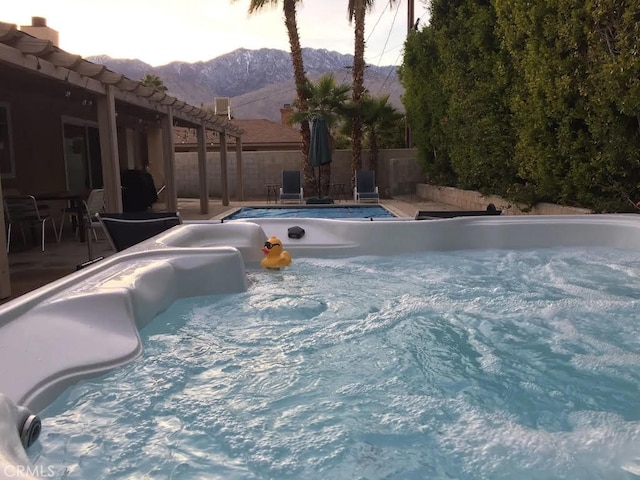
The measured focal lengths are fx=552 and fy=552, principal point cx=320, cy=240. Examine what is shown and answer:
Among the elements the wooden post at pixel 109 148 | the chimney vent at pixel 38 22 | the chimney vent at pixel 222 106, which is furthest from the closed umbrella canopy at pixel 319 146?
the wooden post at pixel 109 148

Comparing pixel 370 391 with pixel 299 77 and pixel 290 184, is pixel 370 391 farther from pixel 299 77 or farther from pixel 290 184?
pixel 299 77

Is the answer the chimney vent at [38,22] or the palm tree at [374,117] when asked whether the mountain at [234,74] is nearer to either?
the palm tree at [374,117]

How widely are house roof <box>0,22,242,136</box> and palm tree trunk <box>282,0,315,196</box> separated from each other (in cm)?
548

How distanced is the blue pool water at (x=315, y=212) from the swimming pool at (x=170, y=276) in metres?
4.54

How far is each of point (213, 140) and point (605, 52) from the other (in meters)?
13.4

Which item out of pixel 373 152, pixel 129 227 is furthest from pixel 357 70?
pixel 129 227

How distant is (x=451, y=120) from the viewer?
10.7 meters

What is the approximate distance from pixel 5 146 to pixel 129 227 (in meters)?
4.38

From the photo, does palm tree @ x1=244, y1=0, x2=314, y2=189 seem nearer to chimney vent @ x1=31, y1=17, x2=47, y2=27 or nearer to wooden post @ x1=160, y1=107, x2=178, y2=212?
chimney vent @ x1=31, y1=17, x2=47, y2=27

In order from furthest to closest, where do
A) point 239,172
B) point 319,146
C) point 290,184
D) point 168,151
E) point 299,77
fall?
point 299,77
point 239,172
point 319,146
point 290,184
point 168,151

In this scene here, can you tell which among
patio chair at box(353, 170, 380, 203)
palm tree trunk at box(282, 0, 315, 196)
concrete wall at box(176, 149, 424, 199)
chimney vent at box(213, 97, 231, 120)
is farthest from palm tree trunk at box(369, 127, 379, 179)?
chimney vent at box(213, 97, 231, 120)

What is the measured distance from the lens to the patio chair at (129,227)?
184 inches

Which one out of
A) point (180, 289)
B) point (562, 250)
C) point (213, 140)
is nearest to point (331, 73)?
point (213, 140)

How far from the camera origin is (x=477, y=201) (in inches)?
380
